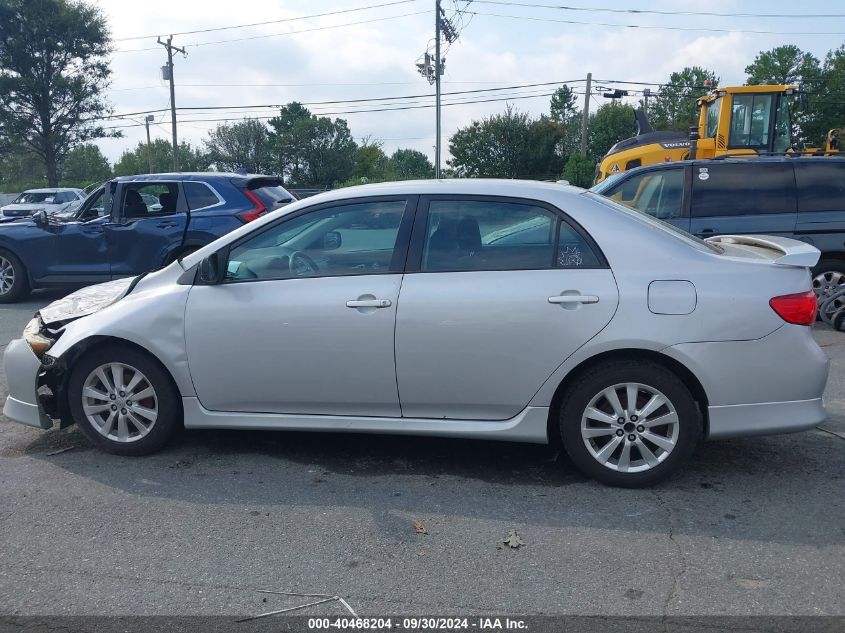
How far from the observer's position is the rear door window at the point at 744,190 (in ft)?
29.1

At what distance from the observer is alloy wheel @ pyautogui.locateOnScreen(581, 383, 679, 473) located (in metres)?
4.18

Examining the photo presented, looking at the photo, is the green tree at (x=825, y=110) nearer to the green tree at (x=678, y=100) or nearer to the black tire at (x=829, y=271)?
the green tree at (x=678, y=100)

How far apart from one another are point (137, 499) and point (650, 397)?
9.19 feet

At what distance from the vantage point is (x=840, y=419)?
5.50 meters

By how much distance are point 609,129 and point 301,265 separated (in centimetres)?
6079

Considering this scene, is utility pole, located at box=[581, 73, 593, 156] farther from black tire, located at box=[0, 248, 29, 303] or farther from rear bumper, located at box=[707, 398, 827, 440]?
rear bumper, located at box=[707, 398, 827, 440]

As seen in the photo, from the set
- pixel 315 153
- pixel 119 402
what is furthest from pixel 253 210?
pixel 315 153

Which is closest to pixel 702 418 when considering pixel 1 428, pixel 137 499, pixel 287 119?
pixel 137 499

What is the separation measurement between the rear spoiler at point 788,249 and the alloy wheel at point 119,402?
3678 millimetres

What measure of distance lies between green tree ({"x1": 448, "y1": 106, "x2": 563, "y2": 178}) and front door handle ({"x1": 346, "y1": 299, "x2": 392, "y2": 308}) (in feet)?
124

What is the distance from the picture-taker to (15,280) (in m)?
11.1

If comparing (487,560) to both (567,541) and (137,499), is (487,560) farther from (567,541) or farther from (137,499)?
(137,499)

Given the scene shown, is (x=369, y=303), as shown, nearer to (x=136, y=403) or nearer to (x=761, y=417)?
(x=136, y=403)

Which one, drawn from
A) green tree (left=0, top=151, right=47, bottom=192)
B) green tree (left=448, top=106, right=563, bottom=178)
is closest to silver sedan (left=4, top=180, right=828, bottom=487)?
green tree (left=448, top=106, right=563, bottom=178)
